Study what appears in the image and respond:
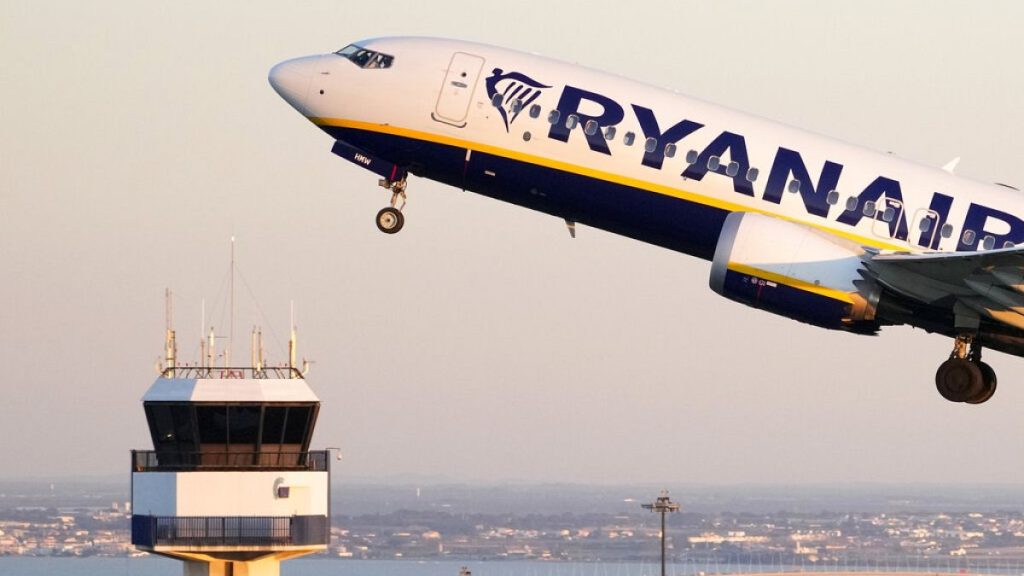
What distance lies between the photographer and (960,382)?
44.4 metres

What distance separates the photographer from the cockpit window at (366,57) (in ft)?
157

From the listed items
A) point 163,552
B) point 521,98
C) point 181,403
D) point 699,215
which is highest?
point 521,98

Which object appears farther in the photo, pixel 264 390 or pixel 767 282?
pixel 264 390

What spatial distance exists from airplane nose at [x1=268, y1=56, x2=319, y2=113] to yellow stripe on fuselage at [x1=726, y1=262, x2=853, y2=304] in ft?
40.0

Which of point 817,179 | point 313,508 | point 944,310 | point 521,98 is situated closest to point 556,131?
point 521,98

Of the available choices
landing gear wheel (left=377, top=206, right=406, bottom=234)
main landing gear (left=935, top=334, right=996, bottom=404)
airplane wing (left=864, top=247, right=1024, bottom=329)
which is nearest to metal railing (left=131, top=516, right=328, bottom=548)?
landing gear wheel (left=377, top=206, right=406, bottom=234)

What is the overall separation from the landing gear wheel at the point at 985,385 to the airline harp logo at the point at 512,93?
1188 cm

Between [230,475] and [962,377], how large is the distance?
25850 millimetres

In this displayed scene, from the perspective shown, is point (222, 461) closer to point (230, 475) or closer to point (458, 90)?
point (230, 475)

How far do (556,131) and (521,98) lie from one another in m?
1.21

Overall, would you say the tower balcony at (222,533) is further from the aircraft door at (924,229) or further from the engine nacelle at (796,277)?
the aircraft door at (924,229)

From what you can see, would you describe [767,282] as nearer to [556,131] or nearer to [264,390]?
[556,131]

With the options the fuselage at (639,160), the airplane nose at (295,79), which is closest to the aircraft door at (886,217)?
the fuselage at (639,160)

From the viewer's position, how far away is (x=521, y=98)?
46.0 meters
